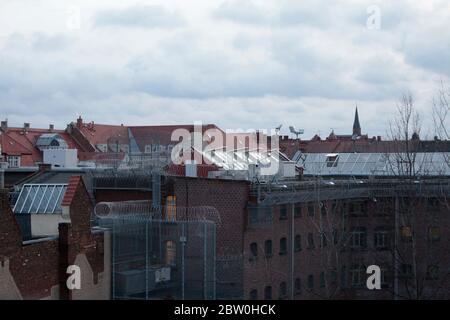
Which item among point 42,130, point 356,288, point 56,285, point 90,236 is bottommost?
point 356,288

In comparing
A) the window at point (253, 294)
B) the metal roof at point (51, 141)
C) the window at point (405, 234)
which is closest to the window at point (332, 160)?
the window at point (405, 234)

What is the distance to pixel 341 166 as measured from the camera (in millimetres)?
51250

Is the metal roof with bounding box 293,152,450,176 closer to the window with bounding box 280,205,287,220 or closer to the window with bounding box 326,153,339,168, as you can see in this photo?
the window with bounding box 326,153,339,168

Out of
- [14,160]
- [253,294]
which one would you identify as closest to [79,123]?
[14,160]

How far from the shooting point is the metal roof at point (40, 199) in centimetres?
2495

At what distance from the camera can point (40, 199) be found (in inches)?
1002

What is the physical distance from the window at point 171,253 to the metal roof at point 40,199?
4495mm

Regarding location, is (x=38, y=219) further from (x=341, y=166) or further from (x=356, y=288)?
(x=341, y=166)

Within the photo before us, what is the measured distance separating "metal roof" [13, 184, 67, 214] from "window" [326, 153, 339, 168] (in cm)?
2996

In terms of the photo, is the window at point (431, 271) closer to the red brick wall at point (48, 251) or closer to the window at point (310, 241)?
the window at point (310, 241)

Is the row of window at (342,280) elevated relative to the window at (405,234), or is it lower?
lower

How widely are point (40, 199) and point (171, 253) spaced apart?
221 inches
